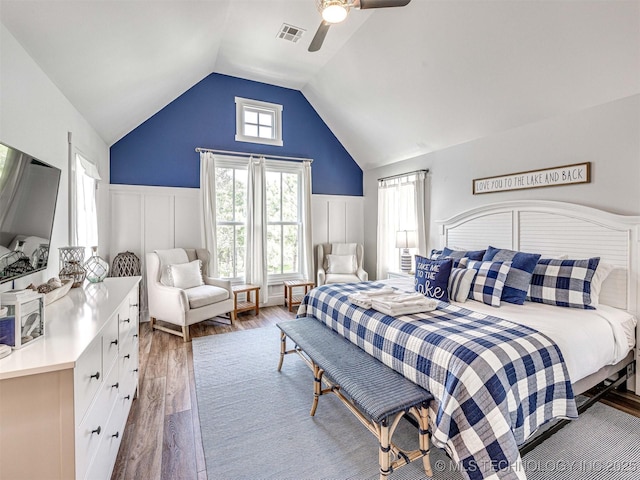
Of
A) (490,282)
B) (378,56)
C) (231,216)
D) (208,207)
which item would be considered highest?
(378,56)

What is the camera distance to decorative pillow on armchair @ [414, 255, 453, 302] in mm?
2732

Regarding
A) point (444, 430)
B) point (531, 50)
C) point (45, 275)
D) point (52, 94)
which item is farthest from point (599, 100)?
point (45, 275)

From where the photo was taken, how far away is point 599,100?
2699 mm

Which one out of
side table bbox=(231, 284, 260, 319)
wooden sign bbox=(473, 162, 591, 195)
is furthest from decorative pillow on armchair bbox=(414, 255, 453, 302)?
side table bbox=(231, 284, 260, 319)

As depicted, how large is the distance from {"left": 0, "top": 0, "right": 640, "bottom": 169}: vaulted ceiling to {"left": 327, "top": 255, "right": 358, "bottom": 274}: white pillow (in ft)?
6.51

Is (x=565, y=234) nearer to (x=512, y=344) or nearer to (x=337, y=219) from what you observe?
(x=512, y=344)

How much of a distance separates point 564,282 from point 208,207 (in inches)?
167

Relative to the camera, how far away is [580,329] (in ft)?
6.84

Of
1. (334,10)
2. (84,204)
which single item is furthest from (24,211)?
(334,10)


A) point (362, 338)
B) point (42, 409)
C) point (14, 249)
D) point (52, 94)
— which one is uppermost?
point (52, 94)

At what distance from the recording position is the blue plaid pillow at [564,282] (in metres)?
2.45

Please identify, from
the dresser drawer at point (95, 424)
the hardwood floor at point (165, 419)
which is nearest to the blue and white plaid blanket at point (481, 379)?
the hardwood floor at point (165, 419)

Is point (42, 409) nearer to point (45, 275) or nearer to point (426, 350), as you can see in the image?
point (45, 275)

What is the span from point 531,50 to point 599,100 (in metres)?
0.73
